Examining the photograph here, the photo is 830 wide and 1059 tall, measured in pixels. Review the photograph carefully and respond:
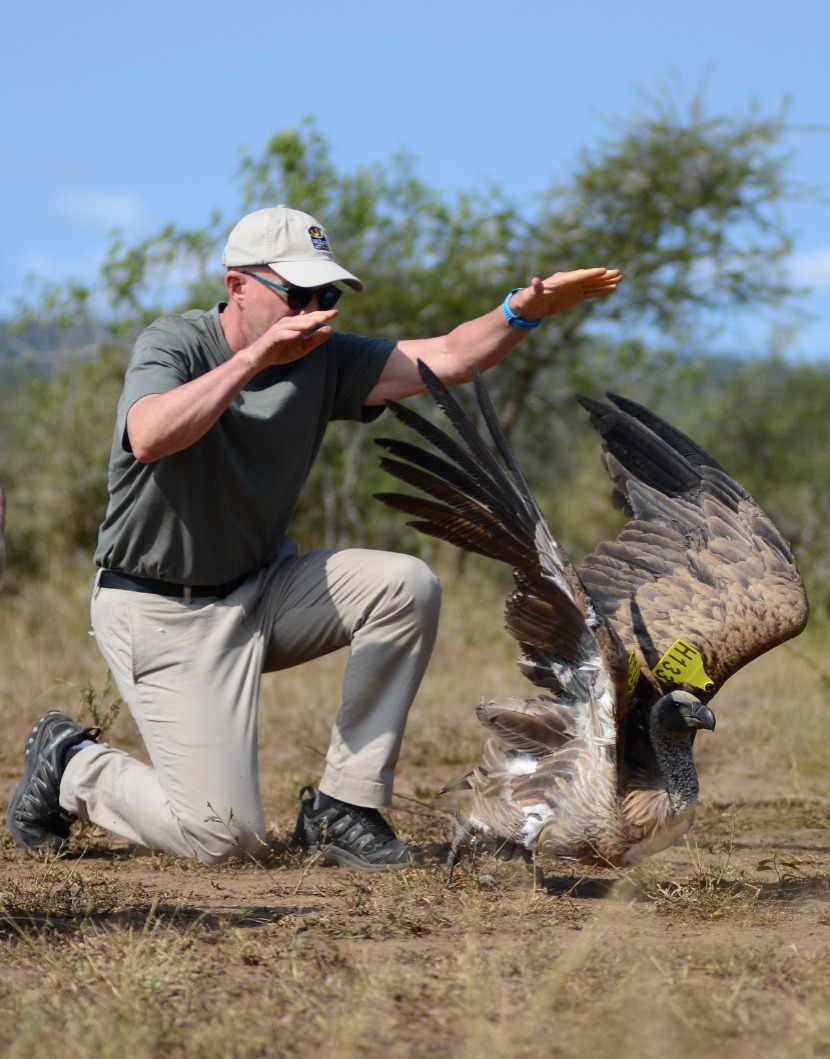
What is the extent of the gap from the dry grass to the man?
198mm

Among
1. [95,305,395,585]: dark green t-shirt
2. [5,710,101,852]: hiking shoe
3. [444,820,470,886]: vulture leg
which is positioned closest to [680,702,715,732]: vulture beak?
[444,820,470,886]: vulture leg

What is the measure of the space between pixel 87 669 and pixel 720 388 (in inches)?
591

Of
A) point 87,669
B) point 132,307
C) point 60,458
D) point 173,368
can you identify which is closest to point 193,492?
point 173,368

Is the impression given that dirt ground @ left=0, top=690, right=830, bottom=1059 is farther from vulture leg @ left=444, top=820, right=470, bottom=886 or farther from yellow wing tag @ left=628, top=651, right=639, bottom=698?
yellow wing tag @ left=628, top=651, right=639, bottom=698

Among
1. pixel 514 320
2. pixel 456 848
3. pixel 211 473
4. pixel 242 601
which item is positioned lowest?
pixel 456 848

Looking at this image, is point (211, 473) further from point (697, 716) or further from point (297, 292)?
point (697, 716)

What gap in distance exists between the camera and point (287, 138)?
1089cm

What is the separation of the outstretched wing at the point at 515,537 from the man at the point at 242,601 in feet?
1.72

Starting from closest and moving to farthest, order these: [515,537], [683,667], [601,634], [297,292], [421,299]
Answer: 1. [601,634]
2. [515,537]
3. [683,667]
4. [297,292]
5. [421,299]

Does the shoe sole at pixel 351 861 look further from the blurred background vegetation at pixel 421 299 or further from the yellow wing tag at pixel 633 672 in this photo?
the blurred background vegetation at pixel 421 299

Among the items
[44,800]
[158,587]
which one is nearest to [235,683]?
[158,587]

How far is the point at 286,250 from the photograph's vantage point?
418 centimetres

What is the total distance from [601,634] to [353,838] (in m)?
1.21

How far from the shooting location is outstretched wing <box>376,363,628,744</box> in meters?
3.64
